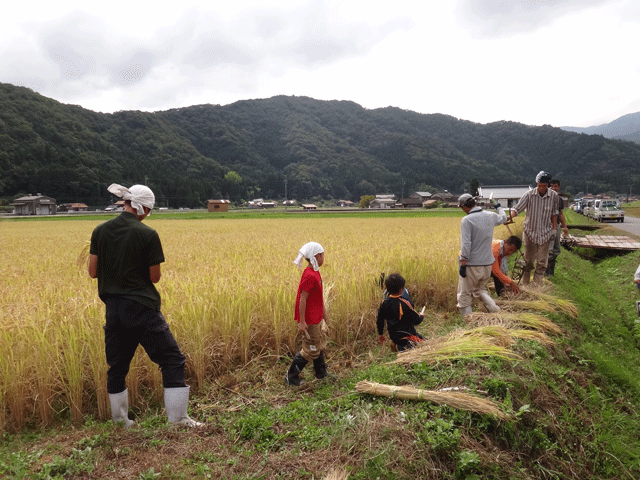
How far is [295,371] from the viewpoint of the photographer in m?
3.89

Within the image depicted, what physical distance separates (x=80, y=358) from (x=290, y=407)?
1.81 meters

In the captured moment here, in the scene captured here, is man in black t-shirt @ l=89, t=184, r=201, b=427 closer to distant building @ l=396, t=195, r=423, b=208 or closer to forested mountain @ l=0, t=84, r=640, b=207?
forested mountain @ l=0, t=84, r=640, b=207

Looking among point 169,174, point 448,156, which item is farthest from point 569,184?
point 169,174

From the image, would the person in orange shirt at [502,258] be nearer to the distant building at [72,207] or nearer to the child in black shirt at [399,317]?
the child in black shirt at [399,317]

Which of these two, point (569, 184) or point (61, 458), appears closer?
point (61, 458)

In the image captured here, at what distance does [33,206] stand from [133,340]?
68780mm

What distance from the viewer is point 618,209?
2864 cm

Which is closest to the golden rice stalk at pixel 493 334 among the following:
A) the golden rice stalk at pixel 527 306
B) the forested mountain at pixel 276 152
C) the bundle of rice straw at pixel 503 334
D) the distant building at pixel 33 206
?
the bundle of rice straw at pixel 503 334

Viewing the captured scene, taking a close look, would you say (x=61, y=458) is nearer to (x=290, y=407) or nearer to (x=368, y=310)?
(x=290, y=407)

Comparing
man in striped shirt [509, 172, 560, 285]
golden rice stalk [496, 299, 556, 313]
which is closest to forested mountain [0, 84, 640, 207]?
man in striped shirt [509, 172, 560, 285]

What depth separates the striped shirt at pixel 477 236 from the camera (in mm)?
5348

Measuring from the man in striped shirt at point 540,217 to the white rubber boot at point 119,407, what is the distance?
21.1 ft

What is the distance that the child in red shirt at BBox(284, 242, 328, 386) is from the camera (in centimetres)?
380

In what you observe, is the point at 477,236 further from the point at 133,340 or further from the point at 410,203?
the point at 410,203
